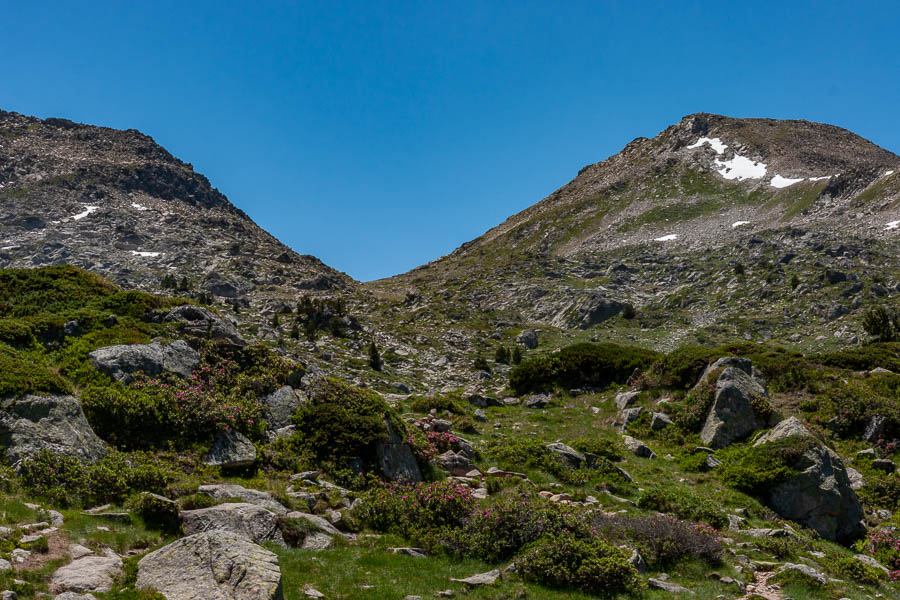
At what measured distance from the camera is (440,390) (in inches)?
1652

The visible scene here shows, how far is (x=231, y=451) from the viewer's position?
1738cm

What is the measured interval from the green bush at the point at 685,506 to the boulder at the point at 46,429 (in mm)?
16898

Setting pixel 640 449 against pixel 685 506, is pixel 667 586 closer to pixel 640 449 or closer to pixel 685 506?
pixel 685 506

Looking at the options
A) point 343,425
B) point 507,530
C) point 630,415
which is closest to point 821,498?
point 630,415

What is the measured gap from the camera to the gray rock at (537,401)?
3344 cm

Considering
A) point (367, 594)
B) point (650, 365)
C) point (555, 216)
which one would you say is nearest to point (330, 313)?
point (650, 365)

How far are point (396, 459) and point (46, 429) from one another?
10.2m

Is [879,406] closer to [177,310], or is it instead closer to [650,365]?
[650,365]

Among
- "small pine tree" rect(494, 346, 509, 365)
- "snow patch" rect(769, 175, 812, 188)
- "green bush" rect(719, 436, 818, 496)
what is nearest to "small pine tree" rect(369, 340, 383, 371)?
"small pine tree" rect(494, 346, 509, 365)

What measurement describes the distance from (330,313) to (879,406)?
5349cm

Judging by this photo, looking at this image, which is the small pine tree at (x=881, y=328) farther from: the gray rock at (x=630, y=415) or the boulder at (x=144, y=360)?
the boulder at (x=144, y=360)

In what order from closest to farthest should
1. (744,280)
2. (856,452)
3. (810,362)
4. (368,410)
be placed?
(368,410)
(856,452)
(810,362)
(744,280)

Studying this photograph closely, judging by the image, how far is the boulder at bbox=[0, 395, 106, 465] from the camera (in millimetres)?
13586

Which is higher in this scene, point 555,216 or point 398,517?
point 555,216
